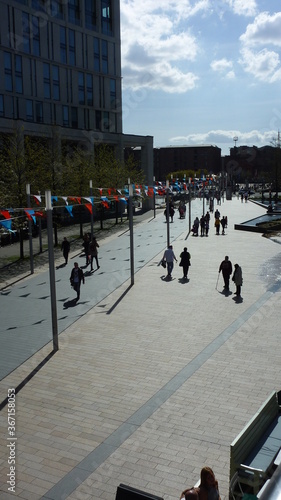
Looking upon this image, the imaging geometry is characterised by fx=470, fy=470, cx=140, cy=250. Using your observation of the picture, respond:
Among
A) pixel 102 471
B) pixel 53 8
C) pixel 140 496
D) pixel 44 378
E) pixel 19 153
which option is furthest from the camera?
pixel 53 8

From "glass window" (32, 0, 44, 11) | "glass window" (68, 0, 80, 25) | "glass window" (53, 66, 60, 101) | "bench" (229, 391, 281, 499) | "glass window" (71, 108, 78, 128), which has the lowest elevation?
"bench" (229, 391, 281, 499)

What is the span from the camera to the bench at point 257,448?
589 cm

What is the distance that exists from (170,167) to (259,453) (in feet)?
499

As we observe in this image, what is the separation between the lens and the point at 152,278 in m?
21.0

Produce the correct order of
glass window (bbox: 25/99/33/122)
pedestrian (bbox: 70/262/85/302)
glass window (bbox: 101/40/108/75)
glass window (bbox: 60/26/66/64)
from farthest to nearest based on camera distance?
glass window (bbox: 101/40/108/75) < glass window (bbox: 60/26/66/64) < glass window (bbox: 25/99/33/122) < pedestrian (bbox: 70/262/85/302)

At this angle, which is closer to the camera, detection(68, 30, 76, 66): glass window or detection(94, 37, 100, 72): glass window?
detection(68, 30, 76, 66): glass window

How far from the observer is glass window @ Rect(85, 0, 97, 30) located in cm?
5459

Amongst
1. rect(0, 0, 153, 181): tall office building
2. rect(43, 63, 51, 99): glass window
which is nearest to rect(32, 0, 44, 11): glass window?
rect(0, 0, 153, 181): tall office building

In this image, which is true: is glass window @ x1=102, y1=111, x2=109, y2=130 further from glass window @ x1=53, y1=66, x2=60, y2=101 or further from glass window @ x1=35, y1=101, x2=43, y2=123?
glass window @ x1=35, y1=101, x2=43, y2=123

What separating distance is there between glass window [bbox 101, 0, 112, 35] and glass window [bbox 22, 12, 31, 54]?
39.6 feet

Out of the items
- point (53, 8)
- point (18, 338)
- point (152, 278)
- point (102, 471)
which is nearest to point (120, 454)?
point (102, 471)

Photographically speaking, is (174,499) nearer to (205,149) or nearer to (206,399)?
(206,399)

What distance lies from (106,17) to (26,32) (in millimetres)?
13610

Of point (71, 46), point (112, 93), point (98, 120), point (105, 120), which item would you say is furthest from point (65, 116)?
point (112, 93)
